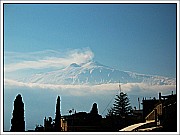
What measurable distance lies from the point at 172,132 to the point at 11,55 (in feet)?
7.86

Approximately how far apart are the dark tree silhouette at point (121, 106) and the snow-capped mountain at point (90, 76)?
0.24 meters

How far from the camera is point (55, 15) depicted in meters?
7.03

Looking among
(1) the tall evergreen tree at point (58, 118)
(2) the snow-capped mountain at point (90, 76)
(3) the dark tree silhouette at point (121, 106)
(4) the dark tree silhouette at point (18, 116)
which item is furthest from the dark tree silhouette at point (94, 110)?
(4) the dark tree silhouette at point (18, 116)

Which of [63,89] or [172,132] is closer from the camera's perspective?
[172,132]

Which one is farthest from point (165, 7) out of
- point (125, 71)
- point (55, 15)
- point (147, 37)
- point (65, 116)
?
point (65, 116)

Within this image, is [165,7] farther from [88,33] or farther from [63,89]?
[63,89]

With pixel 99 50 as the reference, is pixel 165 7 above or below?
above

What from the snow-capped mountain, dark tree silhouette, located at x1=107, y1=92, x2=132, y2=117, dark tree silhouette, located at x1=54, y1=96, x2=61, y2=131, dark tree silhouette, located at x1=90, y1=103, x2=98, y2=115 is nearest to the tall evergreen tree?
dark tree silhouette, located at x1=54, y1=96, x2=61, y2=131

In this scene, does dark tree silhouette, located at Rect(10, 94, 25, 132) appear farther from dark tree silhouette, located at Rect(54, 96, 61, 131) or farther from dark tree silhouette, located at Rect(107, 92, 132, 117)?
dark tree silhouette, located at Rect(107, 92, 132, 117)

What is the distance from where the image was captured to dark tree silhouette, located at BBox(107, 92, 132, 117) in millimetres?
7102

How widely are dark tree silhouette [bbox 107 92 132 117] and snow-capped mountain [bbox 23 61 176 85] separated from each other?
0.24m

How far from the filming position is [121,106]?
740 centimetres

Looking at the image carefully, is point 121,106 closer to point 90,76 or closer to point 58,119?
point 90,76

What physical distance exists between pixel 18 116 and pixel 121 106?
1.50 meters
